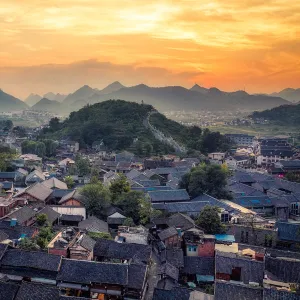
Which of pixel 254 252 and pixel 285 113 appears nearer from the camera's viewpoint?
pixel 254 252

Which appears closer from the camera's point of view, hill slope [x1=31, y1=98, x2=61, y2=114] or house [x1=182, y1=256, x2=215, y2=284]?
house [x1=182, y1=256, x2=215, y2=284]

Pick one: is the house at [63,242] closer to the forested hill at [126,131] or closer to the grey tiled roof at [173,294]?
the grey tiled roof at [173,294]

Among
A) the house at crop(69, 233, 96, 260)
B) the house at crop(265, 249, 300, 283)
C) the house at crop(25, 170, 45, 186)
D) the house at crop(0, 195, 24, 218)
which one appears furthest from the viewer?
the house at crop(25, 170, 45, 186)

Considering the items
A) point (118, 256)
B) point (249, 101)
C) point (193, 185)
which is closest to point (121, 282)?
point (118, 256)

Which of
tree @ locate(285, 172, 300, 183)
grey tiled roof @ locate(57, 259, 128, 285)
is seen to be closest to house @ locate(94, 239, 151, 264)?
grey tiled roof @ locate(57, 259, 128, 285)

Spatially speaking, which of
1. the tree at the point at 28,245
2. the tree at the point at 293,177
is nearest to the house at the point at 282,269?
the tree at the point at 28,245

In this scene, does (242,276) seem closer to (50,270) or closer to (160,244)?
(160,244)

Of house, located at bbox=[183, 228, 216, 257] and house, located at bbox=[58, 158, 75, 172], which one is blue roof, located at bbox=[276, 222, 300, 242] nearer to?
house, located at bbox=[183, 228, 216, 257]
